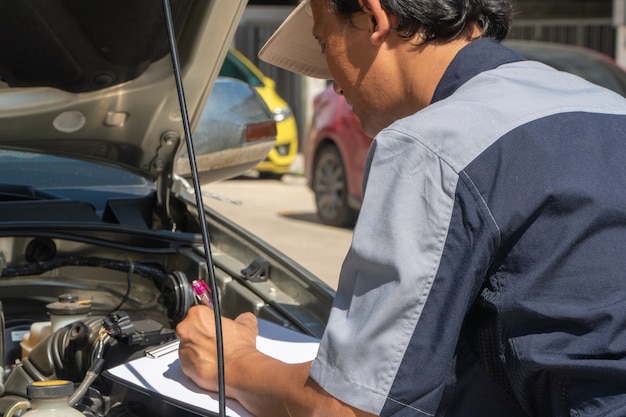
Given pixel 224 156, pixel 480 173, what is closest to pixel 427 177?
pixel 480 173

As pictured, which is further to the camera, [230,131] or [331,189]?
[331,189]

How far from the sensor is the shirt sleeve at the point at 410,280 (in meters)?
1.25

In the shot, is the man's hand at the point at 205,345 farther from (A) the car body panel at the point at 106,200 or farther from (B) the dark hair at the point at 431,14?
(B) the dark hair at the point at 431,14

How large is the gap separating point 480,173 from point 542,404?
1.08 feet

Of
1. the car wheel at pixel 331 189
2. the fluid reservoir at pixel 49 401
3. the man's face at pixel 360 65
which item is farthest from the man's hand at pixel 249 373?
the car wheel at pixel 331 189

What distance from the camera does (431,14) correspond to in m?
1.45

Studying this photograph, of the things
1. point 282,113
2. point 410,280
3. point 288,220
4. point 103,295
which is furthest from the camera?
point 282,113

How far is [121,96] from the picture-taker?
2.57 meters

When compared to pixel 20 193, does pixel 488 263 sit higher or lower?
higher

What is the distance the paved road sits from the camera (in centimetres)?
726

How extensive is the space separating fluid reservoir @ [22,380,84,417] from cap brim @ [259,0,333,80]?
74 centimetres

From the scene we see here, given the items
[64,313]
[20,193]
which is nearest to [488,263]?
[64,313]

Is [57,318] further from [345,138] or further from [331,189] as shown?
[331,189]

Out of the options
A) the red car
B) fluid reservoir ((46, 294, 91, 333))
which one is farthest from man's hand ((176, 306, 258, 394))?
the red car
